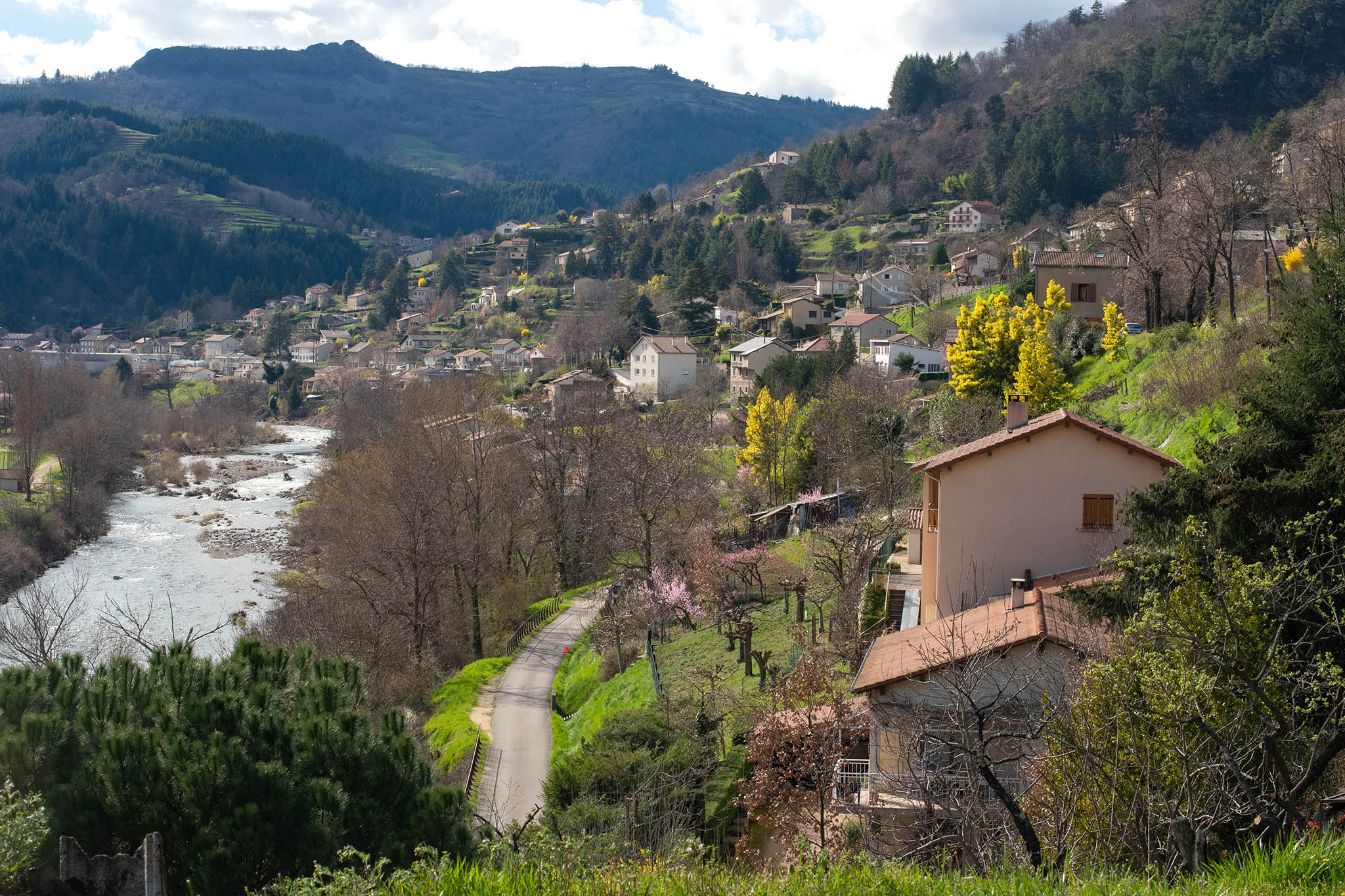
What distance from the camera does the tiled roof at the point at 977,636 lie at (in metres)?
11.8

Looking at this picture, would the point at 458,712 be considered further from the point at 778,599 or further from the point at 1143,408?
the point at 1143,408

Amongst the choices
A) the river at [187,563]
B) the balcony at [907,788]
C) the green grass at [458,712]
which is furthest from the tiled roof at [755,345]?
the balcony at [907,788]

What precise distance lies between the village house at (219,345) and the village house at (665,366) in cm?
8346

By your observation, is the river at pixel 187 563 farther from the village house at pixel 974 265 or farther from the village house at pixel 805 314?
the village house at pixel 974 265

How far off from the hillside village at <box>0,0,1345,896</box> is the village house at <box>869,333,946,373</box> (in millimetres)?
332

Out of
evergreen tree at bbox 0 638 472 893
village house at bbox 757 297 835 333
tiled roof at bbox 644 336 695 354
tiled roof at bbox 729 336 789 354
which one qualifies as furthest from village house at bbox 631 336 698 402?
evergreen tree at bbox 0 638 472 893

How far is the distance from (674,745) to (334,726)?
6.23 m

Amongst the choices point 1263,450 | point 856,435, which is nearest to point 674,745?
point 1263,450

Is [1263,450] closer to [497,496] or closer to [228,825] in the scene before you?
[228,825]

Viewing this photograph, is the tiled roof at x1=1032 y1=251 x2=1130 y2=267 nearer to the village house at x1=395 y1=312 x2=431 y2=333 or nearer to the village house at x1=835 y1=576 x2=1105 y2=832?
the village house at x1=835 y1=576 x2=1105 y2=832

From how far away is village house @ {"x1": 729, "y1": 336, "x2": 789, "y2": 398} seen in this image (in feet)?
205

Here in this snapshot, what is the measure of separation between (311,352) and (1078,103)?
91.9 metres

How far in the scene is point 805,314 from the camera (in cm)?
7525

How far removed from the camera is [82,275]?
545ft
